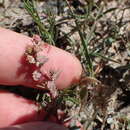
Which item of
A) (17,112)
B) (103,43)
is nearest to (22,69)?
(17,112)

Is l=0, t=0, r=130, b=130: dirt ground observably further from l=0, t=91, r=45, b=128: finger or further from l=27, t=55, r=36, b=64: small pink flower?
l=27, t=55, r=36, b=64: small pink flower

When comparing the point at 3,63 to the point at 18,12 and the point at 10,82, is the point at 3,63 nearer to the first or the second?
the point at 10,82

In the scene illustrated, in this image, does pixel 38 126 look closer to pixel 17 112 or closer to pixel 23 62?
pixel 17 112

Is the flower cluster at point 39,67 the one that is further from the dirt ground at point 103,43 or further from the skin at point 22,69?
the dirt ground at point 103,43

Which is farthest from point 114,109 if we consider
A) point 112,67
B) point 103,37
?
point 103,37

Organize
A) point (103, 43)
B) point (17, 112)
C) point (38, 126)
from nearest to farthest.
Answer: point (38, 126) < point (17, 112) < point (103, 43)

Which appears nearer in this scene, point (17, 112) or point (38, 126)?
point (38, 126)

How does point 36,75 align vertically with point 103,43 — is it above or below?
below
